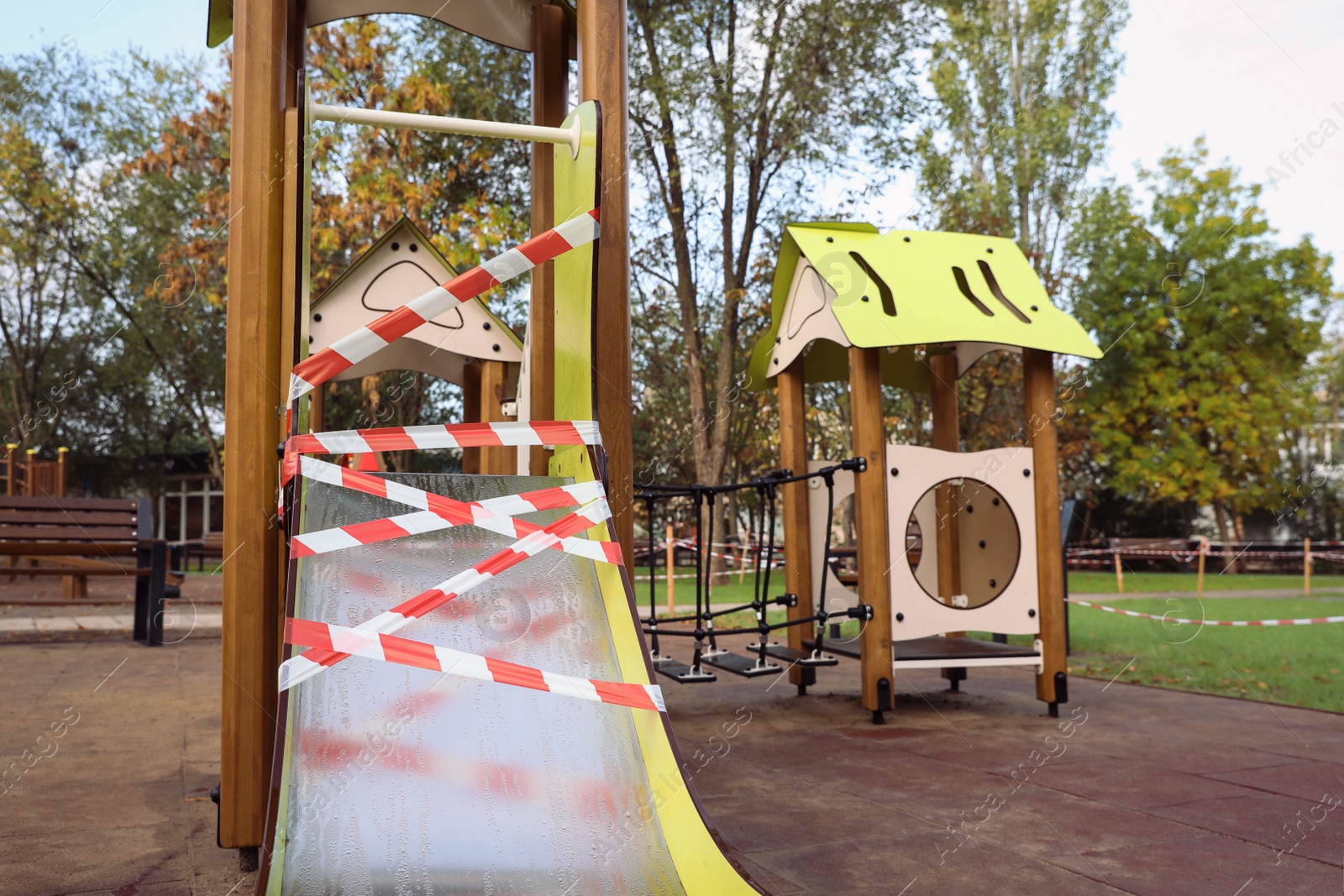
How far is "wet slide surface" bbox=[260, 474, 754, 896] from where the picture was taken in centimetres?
203

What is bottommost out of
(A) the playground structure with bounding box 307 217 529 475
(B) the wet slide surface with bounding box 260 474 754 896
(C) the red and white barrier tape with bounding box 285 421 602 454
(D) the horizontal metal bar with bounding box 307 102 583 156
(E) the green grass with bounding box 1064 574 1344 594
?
(E) the green grass with bounding box 1064 574 1344 594

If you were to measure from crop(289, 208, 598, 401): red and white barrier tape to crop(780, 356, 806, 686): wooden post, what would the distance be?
3.28 meters

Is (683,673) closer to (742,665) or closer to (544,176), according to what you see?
(742,665)

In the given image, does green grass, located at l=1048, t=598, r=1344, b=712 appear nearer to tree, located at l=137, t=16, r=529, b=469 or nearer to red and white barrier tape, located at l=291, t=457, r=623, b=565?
red and white barrier tape, located at l=291, t=457, r=623, b=565

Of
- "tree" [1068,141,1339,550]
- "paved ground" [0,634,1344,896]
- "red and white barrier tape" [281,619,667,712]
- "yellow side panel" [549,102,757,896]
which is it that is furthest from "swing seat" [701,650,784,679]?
"tree" [1068,141,1339,550]

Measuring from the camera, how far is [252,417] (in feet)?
9.98

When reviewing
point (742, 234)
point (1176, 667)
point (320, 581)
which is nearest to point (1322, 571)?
point (742, 234)

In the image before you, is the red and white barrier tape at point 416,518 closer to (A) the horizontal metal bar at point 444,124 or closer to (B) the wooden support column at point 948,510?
(A) the horizontal metal bar at point 444,124

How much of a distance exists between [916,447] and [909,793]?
221 centimetres

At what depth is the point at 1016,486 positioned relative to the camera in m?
5.64

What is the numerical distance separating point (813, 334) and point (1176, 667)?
395 centimetres

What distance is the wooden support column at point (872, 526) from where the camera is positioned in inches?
210

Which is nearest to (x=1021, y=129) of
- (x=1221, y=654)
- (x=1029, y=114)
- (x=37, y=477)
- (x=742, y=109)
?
(x=1029, y=114)

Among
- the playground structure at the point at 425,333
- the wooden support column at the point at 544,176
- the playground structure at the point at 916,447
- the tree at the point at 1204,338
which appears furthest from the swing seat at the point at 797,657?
the tree at the point at 1204,338
